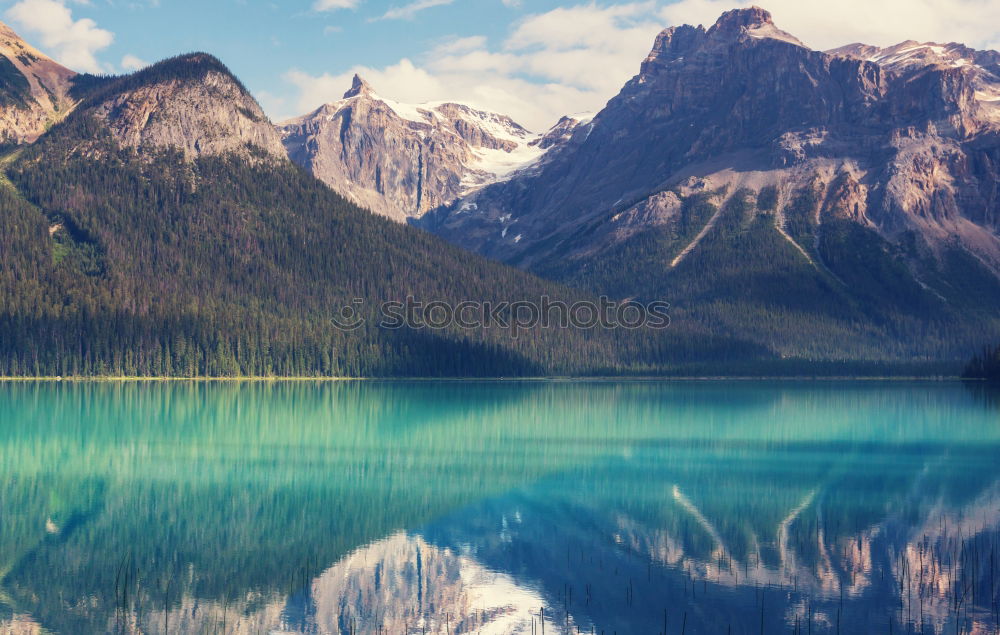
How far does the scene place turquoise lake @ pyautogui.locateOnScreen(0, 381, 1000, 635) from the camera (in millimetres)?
30750

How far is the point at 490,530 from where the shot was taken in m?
42.8

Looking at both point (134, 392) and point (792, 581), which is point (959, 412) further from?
point (134, 392)

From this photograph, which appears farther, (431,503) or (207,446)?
(207,446)

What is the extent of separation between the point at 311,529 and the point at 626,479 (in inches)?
840

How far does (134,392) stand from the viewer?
431 ft

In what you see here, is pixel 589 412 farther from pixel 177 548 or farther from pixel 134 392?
pixel 177 548

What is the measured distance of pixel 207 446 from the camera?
68875 millimetres

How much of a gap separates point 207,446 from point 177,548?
105 ft

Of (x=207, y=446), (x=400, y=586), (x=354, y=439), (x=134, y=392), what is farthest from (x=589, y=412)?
(x=400, y=586)

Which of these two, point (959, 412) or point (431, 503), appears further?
point (959, 412)

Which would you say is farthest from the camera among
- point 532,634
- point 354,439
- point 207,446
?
point 354,439

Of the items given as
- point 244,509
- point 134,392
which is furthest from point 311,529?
point 134,392

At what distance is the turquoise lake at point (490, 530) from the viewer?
30.8 m

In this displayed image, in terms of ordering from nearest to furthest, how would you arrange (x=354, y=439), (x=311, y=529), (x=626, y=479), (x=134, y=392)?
(x=311, y=529)
(x=626, y=479)
(x=354, y=439)
(x=134, y=392)
